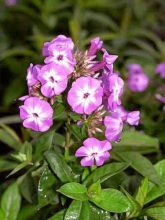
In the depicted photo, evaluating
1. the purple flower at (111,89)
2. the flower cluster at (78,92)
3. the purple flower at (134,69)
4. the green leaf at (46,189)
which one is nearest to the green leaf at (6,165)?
the green leaf at (46,189)

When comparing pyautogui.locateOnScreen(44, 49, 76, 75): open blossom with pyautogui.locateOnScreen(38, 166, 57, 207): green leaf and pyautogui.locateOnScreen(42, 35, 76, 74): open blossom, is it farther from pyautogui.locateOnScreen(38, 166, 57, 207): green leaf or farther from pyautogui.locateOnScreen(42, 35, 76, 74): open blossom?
pyautogui.locateOnScreen(38, 166, 57, 207): green leaf

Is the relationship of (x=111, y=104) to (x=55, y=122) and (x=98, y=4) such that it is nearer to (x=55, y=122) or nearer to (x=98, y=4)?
(x=55, y=122)


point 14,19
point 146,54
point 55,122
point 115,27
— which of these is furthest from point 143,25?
point 55,122

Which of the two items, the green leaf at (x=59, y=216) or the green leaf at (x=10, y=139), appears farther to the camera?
the green leaf at (x=10, y=139)

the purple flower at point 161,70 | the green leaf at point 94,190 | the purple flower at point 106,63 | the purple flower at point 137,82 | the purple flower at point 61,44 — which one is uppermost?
the purple flower at point 61,44

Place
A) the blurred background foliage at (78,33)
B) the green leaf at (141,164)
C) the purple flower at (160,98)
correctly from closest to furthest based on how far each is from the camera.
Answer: the green leaf at (141,164) < the purple flower at (160,98) < the blurred background foliage at (78,33)

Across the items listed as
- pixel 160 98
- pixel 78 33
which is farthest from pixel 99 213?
pixel 78 33

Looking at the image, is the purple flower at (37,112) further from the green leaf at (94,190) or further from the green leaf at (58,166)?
the green leaf at (94,190)

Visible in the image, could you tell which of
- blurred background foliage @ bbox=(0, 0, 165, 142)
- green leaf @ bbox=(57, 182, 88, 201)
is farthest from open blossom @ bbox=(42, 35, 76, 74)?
blurred background foliage @ bbox=(0, 0, 165, 142)
